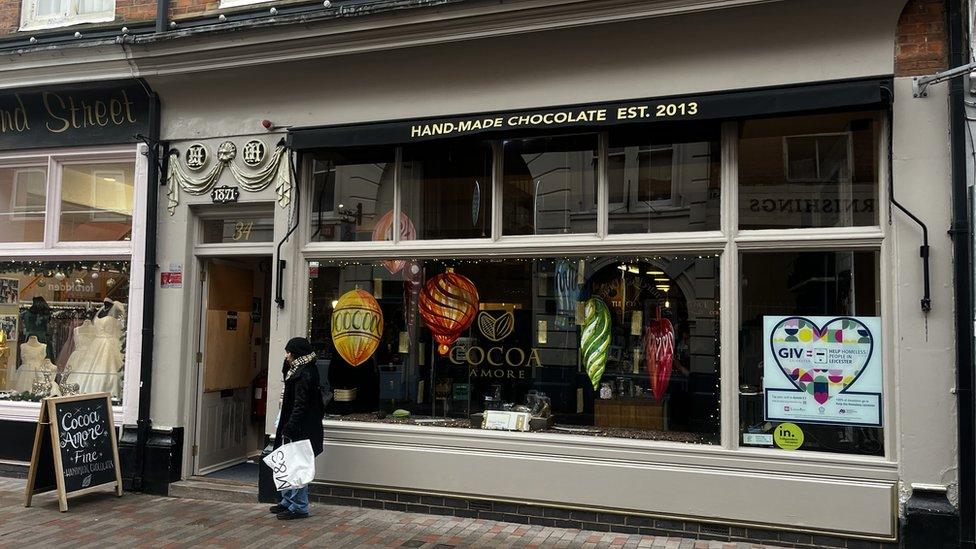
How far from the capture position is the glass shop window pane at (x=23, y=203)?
905 cm

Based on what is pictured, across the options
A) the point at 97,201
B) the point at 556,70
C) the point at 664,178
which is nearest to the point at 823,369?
the point at 664,178

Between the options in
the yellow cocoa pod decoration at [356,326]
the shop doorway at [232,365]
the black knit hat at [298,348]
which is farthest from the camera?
the shop doorway at [232,365]

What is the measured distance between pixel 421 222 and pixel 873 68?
4.60 metres

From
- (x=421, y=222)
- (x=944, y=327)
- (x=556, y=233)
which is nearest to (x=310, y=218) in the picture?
(x=421, y=222)

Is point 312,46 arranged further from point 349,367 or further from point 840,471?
point 840,471

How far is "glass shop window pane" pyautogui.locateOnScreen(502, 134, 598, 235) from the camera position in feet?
23.3

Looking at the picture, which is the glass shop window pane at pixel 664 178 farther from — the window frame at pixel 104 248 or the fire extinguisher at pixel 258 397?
the window frame at pixel 104 248

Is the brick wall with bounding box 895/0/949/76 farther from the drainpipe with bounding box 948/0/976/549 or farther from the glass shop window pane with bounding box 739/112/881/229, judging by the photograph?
the glass shop window pane with bounding box 739/112/881/229

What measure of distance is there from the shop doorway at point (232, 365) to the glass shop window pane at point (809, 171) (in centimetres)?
613

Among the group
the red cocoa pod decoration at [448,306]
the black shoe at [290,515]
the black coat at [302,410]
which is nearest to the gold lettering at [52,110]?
the black coat at [302,410]

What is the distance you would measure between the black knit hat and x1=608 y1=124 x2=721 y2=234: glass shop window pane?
3.29 meters

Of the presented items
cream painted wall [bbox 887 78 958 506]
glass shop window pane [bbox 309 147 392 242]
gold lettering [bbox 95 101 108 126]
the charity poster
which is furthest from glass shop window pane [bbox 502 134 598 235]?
gold lettering [bbox 95 101 108 126]

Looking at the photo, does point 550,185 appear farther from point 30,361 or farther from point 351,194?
point 30,361

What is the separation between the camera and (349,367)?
7902 millimetres
